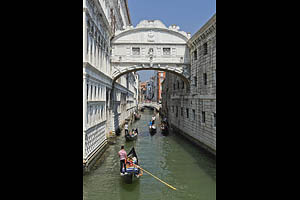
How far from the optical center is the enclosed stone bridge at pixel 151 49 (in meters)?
14.6

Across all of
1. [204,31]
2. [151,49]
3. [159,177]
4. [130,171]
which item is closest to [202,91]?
[204,31]

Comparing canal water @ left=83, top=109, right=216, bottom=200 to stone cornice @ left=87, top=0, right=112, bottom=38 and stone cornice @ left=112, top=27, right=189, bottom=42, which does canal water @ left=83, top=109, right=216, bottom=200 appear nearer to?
stone cornice @ left=87, top=0, right=112, bottom=38

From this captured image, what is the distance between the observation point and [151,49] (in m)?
14.7

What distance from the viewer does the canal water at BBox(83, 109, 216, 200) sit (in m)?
6.68

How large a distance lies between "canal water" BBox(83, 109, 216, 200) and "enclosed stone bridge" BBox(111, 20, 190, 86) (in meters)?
5.72

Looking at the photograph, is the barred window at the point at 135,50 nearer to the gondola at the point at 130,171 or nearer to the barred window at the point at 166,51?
the barred window at the point at 166,51

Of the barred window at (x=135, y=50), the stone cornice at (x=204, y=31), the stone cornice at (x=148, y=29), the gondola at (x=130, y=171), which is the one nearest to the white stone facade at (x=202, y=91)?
the stone cornice at (x=204, y=31)

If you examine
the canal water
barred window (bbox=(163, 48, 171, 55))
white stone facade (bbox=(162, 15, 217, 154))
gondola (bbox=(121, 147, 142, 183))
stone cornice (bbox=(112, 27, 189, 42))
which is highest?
stone cornice (bbox=(112, 27, 189, 42))

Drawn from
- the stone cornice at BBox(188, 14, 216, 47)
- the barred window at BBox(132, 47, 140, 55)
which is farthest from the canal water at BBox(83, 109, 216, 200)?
the barred window at BBox(132, 47, 140, 55)

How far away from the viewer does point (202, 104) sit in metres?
12.2

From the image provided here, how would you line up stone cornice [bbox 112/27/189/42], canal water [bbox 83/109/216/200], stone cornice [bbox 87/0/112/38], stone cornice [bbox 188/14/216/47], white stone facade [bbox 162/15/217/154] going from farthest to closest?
1. stone cornice [bbox 112/27/189/42]
2. white stone facade [bbox 162/15/217/154]
3. stone cornice [bbox 188/14/216/47]
4. stone cornice [bbox 87/0/112/38]
5. canal water [bbox 83/109/216/200]
